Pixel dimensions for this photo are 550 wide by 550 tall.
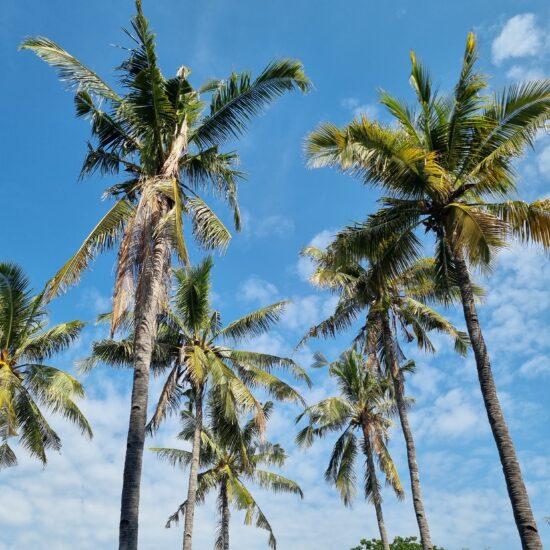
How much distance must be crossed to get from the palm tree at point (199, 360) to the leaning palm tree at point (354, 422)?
393cm

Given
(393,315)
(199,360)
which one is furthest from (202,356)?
(393,315)

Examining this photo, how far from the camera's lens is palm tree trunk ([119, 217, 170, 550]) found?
8.18m

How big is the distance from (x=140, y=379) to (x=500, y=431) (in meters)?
6.18

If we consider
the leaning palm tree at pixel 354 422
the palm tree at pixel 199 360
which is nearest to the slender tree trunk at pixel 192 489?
the palm tree at pixel 199 360

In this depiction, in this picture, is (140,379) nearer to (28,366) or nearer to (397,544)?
(28,366)

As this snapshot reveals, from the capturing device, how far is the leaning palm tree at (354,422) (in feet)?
80.5

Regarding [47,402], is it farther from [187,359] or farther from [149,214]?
[149,214]

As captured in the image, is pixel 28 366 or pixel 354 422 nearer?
pixel 28 366

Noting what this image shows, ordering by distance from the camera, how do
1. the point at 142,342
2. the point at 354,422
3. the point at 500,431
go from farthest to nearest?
the point at 354,422 → the point at 500,431 → the point at 142,342

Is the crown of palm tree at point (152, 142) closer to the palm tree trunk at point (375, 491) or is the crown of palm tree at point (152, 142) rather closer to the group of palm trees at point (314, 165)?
the group of palm trees at point (314, 165)

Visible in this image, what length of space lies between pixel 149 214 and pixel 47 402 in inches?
469

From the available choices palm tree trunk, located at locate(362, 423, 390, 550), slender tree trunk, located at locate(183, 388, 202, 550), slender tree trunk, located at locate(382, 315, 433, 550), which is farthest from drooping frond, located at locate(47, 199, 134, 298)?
palm tree trunk, located at locate(362, 423, 390, 550)

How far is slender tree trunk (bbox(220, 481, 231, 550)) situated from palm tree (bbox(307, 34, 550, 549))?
61.3 feet

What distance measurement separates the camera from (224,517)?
2797 centimetres
